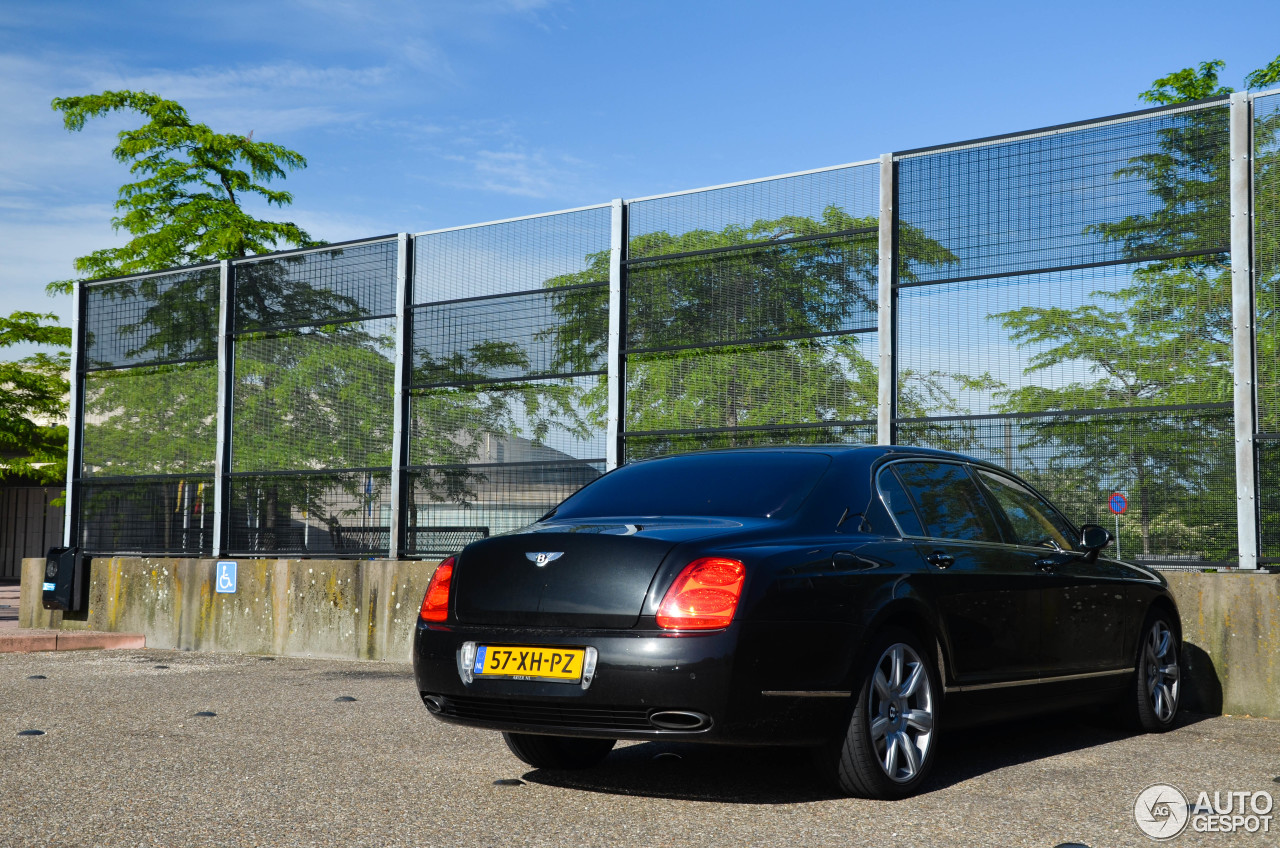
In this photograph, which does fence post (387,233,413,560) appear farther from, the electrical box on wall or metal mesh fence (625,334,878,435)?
the electrical box on wall

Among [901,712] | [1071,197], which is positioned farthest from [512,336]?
[901,712]

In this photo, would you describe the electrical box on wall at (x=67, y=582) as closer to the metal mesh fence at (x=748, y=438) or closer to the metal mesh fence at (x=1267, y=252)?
A: the metal mesh fence at (x=748, y=438)

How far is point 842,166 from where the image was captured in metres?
9.84

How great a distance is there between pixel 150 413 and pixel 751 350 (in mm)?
7223

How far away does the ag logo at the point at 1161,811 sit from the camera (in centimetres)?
446

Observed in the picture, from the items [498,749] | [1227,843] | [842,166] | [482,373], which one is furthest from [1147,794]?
[482,373]

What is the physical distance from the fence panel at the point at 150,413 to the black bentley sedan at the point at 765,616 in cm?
865

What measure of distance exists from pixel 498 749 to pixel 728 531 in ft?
6.83

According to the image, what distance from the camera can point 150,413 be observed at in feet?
46.1

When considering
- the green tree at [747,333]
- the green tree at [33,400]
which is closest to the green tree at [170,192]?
the green tree at [33,400]

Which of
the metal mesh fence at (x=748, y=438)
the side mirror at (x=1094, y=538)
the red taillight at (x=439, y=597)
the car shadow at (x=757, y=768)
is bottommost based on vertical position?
the car shadow at (x=757, y=768)

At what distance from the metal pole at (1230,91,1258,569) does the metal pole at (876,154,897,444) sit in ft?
7.31

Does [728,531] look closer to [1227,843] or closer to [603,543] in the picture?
[603,543]

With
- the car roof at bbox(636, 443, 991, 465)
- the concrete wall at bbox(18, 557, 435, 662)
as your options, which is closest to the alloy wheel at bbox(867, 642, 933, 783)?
the car roof at bbox(636, 443, 991, 465)
